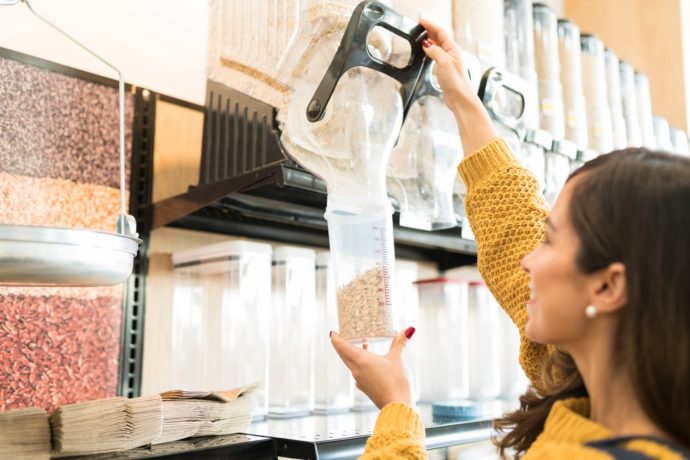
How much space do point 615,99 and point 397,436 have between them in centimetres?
137

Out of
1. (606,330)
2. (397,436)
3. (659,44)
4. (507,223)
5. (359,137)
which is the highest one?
(659,44)

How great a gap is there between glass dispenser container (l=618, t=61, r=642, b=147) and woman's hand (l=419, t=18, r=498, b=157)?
3.26 ft

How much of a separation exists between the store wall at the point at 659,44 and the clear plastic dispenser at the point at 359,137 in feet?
5.19

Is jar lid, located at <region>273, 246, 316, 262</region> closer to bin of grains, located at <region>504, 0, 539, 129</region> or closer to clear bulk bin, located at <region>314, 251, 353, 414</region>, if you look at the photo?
clear bulk bin, located at <region>314, 251, 353, 414</region>

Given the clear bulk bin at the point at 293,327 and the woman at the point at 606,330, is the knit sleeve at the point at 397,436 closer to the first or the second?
the woman at the point at 606,330

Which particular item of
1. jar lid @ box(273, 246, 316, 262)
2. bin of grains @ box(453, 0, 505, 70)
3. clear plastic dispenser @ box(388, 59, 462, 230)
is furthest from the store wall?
jar lid @ box(273, 246, 316, 262)

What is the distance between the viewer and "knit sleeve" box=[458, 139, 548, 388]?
3.16 ft

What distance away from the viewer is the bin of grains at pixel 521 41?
1527 mm

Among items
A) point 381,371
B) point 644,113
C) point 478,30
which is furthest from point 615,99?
point 381,371

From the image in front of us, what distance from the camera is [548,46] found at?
5.31ft

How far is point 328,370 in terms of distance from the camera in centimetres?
137

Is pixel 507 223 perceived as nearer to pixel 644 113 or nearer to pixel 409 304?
pixel 409 304

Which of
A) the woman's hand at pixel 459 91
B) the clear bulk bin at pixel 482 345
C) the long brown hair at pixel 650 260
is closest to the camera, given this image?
the long brown hair at pixel 650 260

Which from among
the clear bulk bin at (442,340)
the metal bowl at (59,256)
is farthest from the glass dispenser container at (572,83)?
the metal bowl at (59,256)
